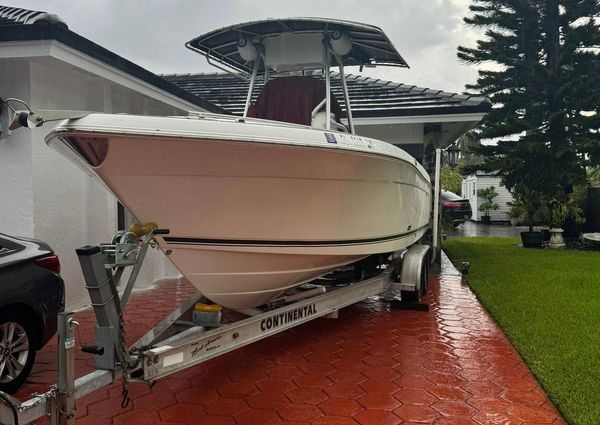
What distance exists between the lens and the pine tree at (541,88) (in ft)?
44.8

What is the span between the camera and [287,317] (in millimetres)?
3666

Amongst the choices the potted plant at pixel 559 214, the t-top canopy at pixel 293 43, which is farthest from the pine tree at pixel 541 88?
the t-top canopy at pixel 293 43

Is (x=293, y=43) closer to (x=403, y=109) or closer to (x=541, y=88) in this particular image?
(x=403, y=109)

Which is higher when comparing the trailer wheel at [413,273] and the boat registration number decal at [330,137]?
the boat registration number decal at [330,137]

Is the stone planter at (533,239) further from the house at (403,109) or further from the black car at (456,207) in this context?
the black car at (456,207)

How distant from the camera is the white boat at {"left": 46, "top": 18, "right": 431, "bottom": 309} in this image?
2756 mm

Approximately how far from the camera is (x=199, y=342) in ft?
9.57

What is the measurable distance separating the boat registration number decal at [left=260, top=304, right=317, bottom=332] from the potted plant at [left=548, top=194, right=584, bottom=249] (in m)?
10.6

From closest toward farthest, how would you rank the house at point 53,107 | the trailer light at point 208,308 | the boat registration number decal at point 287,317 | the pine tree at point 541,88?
1. the boat registration number decal at point 287,317
2. the trailer light at point 208,308
3. the house at point 53,107
4. the pine tree at point 541,88

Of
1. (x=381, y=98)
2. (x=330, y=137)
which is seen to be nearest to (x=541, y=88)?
(x=381, y=98)

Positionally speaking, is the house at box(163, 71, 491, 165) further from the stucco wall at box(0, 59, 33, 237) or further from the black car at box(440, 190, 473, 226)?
the black car at box(440, 190, 473, 226)

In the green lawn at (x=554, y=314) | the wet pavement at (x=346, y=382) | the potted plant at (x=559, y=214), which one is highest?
the potted plant at (x=559, y=214)

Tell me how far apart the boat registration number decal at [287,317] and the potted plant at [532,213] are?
33.8ft

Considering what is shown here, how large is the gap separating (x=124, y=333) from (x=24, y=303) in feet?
3.52
